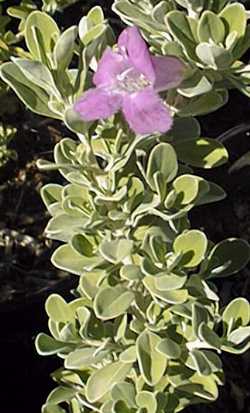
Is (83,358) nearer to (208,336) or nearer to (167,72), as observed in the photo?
(208,336)

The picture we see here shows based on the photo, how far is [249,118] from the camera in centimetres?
211

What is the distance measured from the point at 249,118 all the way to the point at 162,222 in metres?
1.07

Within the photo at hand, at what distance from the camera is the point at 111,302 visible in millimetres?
1041

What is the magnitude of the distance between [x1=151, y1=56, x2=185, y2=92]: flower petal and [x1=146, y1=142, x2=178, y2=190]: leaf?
0.06 meters

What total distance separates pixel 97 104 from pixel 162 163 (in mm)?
93

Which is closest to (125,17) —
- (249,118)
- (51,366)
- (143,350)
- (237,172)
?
(143,350)

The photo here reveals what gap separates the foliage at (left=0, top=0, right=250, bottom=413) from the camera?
0.98 metres

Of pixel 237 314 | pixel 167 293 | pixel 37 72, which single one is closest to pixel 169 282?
pixel 167 293

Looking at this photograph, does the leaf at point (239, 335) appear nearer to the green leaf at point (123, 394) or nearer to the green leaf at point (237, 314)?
the green leaf at point (237, 314)

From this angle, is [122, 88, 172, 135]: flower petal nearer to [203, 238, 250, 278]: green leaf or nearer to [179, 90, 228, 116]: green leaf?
[179, 90, 228, 116]: green leaf

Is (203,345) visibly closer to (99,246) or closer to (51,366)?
(99,246)

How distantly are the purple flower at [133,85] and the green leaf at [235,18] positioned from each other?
57 millimetres

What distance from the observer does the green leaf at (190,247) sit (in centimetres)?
101

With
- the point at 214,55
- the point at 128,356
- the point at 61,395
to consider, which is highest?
the point at 214,55
